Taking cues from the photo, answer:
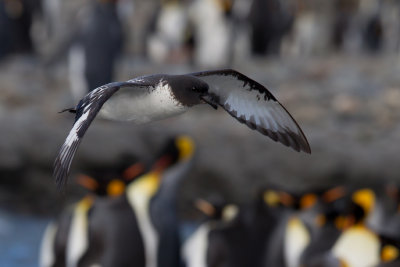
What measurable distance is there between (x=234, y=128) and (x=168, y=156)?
2.38 metres

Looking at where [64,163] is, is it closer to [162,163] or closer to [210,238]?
[210,238]

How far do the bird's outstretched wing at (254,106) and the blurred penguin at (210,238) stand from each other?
2154 mm

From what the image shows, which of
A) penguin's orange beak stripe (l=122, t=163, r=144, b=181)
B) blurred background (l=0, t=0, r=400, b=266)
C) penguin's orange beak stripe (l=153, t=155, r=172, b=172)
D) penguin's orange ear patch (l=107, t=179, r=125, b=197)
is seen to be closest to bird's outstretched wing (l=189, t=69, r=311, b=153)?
penguin's orange ear patch (l=107, t=179, r=125, b=197)

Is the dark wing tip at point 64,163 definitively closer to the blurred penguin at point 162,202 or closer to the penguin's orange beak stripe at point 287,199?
the blurred penguin at point 162,202

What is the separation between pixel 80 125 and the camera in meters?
1.79

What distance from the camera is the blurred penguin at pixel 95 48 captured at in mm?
8734

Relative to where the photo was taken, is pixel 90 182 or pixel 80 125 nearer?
pixel 80 125

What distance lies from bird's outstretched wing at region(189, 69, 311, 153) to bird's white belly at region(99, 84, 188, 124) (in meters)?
0.27

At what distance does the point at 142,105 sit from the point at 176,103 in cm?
8

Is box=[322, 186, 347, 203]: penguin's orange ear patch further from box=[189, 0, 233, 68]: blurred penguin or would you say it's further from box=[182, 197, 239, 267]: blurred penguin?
box=[189, 0, 233, 68]: blurred penguin

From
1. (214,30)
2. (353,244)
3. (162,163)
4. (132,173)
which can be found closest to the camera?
(353,244)

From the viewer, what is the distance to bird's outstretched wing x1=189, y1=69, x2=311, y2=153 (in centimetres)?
227

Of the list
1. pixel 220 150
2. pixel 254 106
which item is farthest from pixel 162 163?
pixel 254 106

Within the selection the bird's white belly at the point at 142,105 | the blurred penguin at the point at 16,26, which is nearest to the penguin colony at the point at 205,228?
the bird's white belly at the point at 142,105
